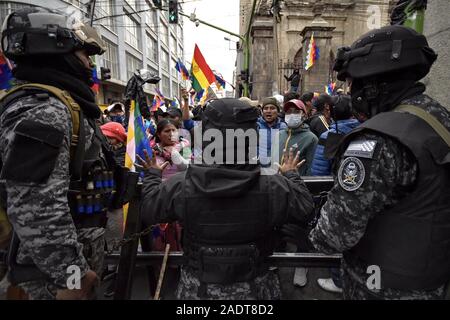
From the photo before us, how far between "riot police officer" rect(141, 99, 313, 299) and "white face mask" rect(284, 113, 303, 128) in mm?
2362

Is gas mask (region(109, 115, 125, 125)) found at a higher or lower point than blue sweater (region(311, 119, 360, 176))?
higher

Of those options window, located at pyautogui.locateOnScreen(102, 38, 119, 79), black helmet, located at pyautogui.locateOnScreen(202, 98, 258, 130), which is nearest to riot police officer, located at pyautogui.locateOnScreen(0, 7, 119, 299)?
black helmet, located at pyautogui.locateOnScreen(202, 98, 258, 130)

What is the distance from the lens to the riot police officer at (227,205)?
1.54 meters

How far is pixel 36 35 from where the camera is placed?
4.83 feet

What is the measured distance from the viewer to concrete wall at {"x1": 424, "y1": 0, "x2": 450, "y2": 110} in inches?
117

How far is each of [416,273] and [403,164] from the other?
56cm

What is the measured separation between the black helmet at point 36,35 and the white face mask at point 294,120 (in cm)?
292

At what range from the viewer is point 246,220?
5.08 ft

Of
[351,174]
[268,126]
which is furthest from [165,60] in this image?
[351,174]

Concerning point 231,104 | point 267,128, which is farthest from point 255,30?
point 231,104

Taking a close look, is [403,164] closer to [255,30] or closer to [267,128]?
[267,128]

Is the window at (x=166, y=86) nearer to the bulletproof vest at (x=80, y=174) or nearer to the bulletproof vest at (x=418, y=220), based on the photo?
the bulletproof vest at (x=80, y=174)

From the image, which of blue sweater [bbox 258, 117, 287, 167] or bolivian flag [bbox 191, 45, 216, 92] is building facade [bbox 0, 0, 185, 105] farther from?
blue sweater [bbox 258, 117, 287, 167]

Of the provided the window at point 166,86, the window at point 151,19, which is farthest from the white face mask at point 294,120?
the window at point 166,86
